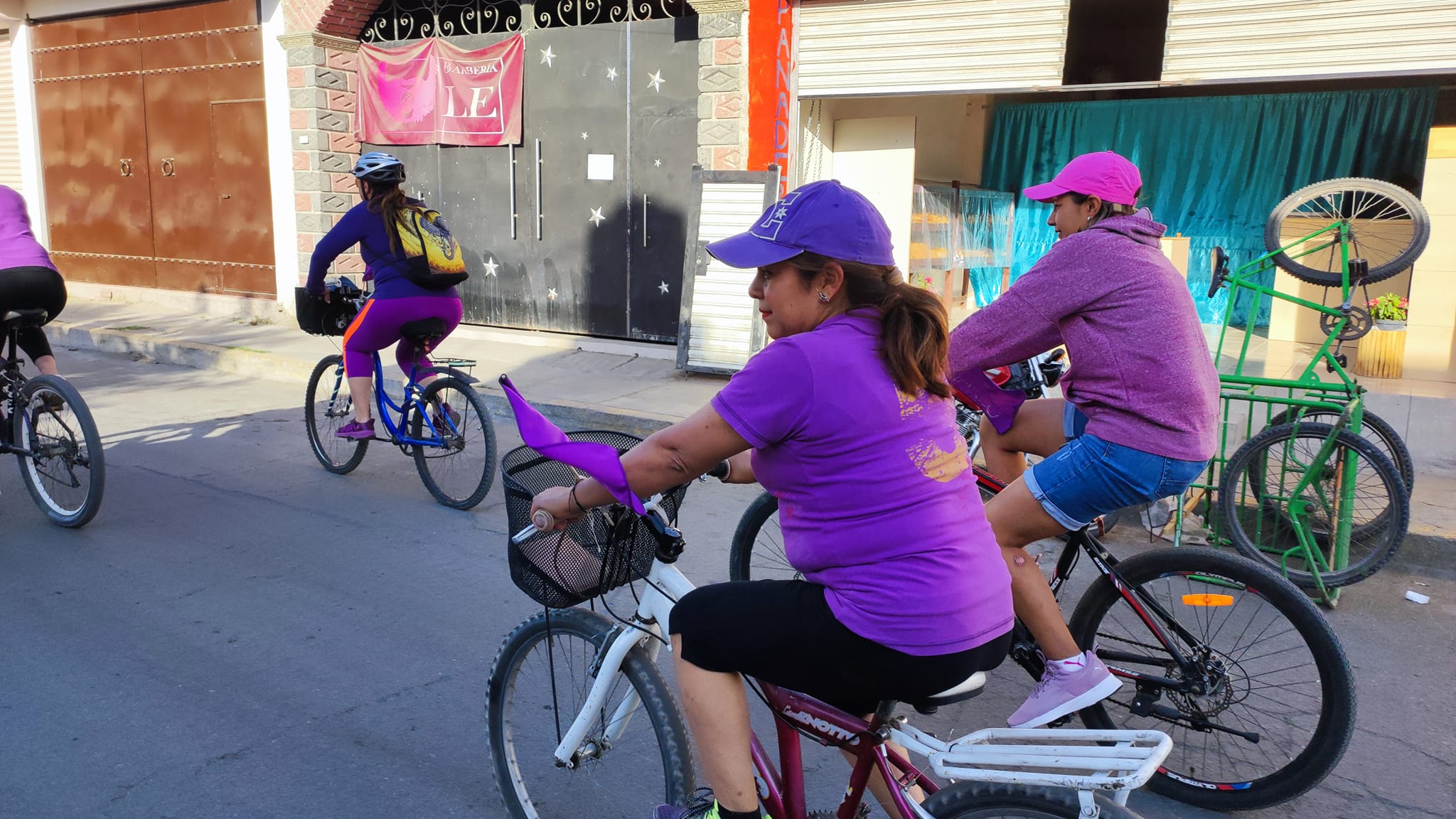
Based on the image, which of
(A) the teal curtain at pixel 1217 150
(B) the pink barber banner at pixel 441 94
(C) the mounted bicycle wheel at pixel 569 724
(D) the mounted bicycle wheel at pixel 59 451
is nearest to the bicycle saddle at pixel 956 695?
(C) the mounted bicycle wheel at pixel 569 724

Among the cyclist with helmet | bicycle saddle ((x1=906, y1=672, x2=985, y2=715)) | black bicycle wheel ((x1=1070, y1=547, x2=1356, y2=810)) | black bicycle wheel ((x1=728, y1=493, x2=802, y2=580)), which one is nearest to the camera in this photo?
bicycle saddle ((x1=906, y1=672, x2=985, y2=715))

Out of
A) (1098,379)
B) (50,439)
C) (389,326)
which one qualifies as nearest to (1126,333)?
(1098,379)

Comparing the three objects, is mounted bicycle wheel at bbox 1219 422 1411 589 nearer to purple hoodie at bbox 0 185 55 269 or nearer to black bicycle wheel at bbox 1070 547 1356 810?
black bicycle wheel at bbox 1070 547 1356 810

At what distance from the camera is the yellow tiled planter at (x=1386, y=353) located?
8.66 m

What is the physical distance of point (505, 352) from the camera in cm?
1076

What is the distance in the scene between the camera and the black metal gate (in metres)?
10.1

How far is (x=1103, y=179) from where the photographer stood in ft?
10.8

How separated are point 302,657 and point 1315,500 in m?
4.45

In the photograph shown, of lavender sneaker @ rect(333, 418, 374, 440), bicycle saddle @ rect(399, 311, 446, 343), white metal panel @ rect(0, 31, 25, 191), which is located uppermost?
white metal panel @ rect(0, 31, 25, 191)

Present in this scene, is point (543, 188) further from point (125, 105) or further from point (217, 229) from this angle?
point (125, 105)

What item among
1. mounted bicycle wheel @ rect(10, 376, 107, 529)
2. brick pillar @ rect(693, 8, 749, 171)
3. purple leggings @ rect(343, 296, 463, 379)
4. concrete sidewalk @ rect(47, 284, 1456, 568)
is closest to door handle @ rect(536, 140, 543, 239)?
concrete sidewalk @ rect(47, 284, 1456, 568)

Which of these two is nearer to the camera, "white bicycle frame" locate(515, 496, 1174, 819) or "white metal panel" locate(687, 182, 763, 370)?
"white bicycle frame" locate(515, 496, 1174, 819)

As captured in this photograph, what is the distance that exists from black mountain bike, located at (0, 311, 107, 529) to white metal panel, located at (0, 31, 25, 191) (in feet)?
40.0

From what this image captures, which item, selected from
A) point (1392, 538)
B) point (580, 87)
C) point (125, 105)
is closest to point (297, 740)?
point (1392, 538)
